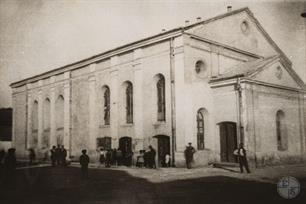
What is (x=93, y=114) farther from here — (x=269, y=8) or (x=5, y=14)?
(x=269, y=8)

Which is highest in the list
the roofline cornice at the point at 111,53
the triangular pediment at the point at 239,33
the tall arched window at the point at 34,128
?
the triangular pediment at the point at 239,33

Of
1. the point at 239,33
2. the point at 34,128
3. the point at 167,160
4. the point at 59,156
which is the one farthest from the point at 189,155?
the point at 34,128

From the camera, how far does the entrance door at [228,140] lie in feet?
47.1

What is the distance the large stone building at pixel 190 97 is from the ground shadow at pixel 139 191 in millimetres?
3564

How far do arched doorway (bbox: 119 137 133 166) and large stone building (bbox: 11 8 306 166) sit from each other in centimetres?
5

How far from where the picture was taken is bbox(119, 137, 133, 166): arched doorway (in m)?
15.7

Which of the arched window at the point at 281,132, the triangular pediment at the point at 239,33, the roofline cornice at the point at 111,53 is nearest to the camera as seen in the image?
the arched window at the point at 281,132

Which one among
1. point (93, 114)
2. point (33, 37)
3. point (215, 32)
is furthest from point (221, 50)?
point (33, 37)

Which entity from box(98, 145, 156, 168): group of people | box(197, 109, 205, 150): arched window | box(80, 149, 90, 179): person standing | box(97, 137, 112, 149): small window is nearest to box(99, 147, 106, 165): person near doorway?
box(98, 145, 156, 168): group of people

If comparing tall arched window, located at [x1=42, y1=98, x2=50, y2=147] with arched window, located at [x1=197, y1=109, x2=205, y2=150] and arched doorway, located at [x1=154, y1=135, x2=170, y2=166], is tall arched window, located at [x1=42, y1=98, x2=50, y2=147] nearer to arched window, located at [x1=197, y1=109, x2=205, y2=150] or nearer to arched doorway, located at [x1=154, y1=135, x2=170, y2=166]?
arched doorway, located at [x1=154, y1=135, x2=170, y2=166]

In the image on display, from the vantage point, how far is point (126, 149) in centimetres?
1622

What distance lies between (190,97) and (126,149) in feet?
14.0

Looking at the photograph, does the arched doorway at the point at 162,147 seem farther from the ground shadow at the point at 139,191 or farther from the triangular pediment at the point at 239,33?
the triangular pediment at the point at 239,33

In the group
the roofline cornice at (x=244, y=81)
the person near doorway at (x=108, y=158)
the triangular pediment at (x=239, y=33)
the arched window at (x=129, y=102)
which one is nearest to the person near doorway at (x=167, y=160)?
the person near doorway at (x=108, y=158)
